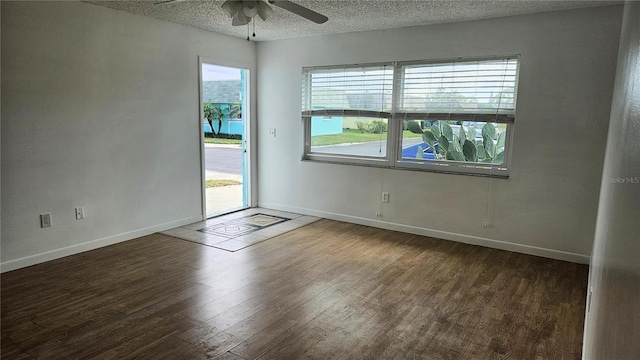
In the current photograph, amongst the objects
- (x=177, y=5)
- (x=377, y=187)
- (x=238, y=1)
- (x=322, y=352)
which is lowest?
(x=322, y=352)

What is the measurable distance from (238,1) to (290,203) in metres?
3.35

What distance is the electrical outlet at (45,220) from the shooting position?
3.68 metres

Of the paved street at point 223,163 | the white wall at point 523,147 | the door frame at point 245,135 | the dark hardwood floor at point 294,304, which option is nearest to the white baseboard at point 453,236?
the white wall at point 523,147

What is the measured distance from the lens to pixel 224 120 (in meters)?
5.94

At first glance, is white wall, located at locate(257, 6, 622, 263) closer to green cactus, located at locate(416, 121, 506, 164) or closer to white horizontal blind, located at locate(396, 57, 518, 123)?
white horizontal blind, located at locate(396, 57, 518, 123)

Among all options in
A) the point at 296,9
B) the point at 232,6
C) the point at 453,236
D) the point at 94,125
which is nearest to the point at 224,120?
the point at 94,125

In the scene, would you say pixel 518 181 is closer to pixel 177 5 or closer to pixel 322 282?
pixel 322 282

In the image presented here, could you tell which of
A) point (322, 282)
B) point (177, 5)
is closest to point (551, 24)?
point (322, 282)

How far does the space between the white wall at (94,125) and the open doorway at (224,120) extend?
0.23m

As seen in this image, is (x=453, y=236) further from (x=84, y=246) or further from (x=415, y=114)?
(x=84, y=246)

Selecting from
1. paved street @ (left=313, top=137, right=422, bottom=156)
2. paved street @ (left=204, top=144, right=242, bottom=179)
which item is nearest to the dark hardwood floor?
paved street @ (left=313, top=137, right=422, bottom=156)

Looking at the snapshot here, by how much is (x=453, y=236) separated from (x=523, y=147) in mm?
1209

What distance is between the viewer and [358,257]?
400 centimetres

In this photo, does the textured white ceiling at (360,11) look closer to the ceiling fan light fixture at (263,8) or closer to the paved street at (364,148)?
the ceiling fan light fixture at (263,8)
